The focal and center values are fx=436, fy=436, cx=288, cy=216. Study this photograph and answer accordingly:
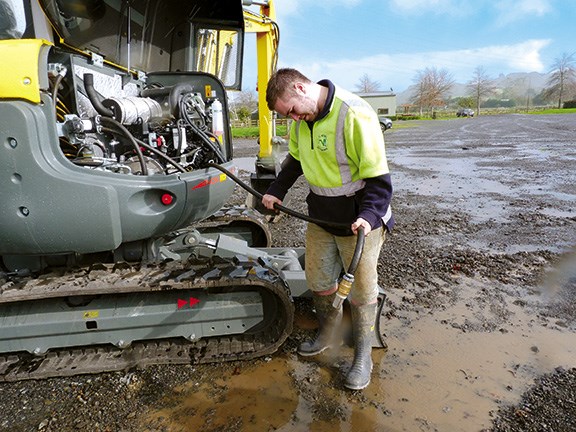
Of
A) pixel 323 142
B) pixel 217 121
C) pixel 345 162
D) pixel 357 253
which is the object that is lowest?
pixel 357 253

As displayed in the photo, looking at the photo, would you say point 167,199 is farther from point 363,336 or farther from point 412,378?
point 412,378

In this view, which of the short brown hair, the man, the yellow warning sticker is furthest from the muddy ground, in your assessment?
the short brown hair

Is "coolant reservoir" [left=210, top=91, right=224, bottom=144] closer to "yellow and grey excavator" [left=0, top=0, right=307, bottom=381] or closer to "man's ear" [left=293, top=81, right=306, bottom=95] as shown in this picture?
"yellow and grey excavator" [left=0, top=0, right=307, bottom=381]

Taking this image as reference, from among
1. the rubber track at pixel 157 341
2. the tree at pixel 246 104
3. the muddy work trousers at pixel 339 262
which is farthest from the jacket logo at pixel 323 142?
the tree at pixel 246 104

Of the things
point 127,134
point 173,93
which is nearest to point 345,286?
point 127,134

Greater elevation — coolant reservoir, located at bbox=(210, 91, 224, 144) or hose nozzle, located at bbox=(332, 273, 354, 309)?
coolant reservoir, located at bbox=(210, 91, 224, 144)

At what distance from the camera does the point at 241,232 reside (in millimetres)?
4902

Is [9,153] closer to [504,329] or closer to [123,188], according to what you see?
[123,188]

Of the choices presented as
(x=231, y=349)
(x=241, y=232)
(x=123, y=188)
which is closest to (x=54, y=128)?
(x=123, y=188)

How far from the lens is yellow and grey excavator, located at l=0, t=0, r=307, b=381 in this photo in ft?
7.93

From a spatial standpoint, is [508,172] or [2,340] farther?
[508,172]

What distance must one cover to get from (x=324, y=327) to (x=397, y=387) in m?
0.64

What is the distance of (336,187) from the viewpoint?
8.32 ft

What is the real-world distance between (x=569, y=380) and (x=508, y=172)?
8705 millimetres
